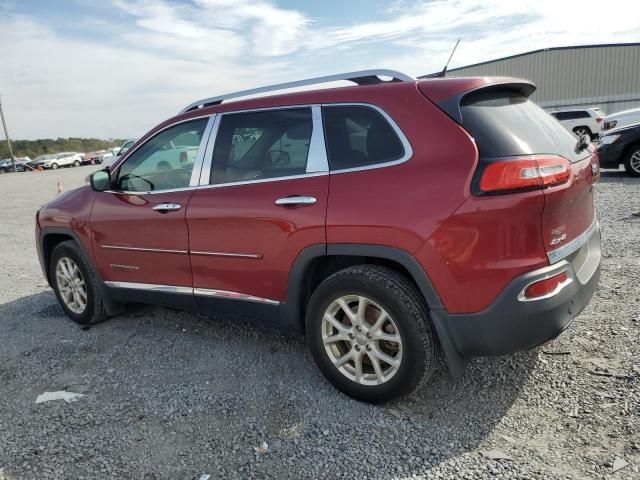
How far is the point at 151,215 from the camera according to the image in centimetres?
376

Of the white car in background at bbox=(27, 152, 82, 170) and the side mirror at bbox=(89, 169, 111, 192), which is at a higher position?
the white car in background at bbox=(27, 152, 82, 170)

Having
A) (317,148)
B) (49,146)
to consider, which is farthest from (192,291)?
(49,146)

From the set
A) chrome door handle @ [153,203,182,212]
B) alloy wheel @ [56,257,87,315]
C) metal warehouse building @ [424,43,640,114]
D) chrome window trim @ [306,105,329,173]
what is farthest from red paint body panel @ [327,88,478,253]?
metal warehouse building @ [424,43,640,114]

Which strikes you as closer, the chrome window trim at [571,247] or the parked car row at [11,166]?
the chrome window trim at [571,247]

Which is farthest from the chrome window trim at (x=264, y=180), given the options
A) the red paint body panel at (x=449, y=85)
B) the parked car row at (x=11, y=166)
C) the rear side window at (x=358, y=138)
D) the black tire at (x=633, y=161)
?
the parked car row at (x=11, y=166)

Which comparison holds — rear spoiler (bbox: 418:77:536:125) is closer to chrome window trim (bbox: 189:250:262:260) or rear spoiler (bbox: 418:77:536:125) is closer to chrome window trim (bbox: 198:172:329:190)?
chrome window trim (bbox: 198:172:329:190)

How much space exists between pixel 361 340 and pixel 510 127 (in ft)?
4.62

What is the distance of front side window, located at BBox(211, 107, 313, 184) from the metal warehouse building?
1398 inches

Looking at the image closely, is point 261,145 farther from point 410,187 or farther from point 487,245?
point 487,245

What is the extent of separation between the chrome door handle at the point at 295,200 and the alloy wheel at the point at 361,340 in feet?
1.92

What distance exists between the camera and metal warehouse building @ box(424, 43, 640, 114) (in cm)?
3628

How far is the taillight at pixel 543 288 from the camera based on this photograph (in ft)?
8.01

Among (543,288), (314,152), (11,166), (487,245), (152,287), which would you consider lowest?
(152,287)

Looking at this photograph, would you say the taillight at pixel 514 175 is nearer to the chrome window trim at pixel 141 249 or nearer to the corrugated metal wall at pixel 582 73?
the chrome window trim at pixel 141 249
